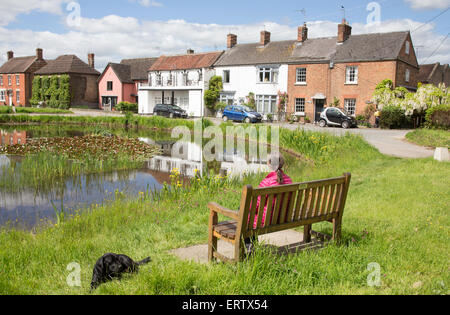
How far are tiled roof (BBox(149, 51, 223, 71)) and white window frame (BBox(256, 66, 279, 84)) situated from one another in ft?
20.7

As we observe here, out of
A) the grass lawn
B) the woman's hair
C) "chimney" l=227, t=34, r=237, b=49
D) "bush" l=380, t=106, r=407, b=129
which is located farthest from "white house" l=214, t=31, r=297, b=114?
the woman's hair

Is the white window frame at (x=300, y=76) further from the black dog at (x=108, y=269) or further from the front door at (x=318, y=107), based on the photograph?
the black dog at (x=108, y=269)

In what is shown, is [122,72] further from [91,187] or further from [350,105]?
[91,187]

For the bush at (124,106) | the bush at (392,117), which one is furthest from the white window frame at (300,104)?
the bush at (124,106)

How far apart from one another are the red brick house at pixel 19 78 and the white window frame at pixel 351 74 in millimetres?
47737

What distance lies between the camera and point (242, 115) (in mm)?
34250

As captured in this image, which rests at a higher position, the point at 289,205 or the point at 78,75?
the point at 78,75

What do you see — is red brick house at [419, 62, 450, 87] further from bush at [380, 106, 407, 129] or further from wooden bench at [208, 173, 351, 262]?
wooden bench at [208, 173, 351, 262]

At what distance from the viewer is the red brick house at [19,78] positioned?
59.4 metres

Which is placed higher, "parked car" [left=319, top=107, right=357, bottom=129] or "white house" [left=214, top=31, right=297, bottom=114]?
"white house" [left=214, top=31, right=297, bottom=114]

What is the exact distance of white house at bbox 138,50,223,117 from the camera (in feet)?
143

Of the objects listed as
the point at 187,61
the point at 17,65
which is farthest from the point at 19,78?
the point at 187,61

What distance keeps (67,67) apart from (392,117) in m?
44.5
